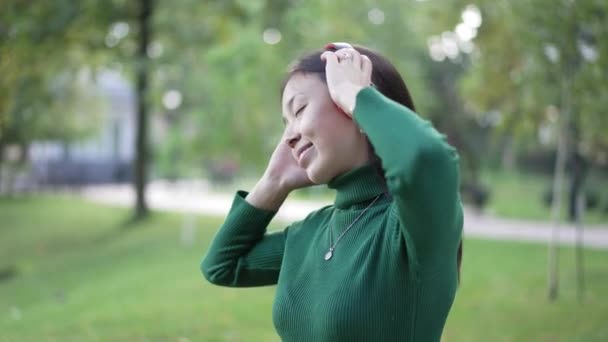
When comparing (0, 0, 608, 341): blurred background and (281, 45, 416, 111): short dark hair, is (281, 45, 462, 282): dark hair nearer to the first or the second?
(281, 45, 416, 111): short dark hair

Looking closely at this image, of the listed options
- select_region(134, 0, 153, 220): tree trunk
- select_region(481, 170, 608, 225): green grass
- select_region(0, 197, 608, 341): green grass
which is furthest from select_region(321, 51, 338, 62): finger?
select_region(481, 170, 608, 225): green grass

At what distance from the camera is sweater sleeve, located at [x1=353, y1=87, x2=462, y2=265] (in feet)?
5.04

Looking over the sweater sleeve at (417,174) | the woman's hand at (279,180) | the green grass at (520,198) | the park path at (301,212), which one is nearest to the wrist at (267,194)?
the woman's hand at (279,180)

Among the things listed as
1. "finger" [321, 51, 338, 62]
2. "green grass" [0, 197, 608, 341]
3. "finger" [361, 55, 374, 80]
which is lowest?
"green grass" [0, 197, 608, 341]

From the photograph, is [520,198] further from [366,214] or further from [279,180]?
[366,214]

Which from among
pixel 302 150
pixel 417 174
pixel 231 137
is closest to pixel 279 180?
pixel 302 150

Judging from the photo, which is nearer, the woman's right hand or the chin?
the chin

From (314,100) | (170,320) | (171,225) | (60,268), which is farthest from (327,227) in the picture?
(171,225)

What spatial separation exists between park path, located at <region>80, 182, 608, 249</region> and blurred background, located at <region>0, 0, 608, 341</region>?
0.39ft

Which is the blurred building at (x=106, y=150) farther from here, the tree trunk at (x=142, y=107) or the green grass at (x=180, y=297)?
the green grass at (x=180, y=297)

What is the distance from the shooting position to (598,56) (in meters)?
7.77

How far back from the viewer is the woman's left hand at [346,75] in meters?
1.76

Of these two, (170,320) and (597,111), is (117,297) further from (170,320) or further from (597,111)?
(597,111)

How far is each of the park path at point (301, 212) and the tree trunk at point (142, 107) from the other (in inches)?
45.6
